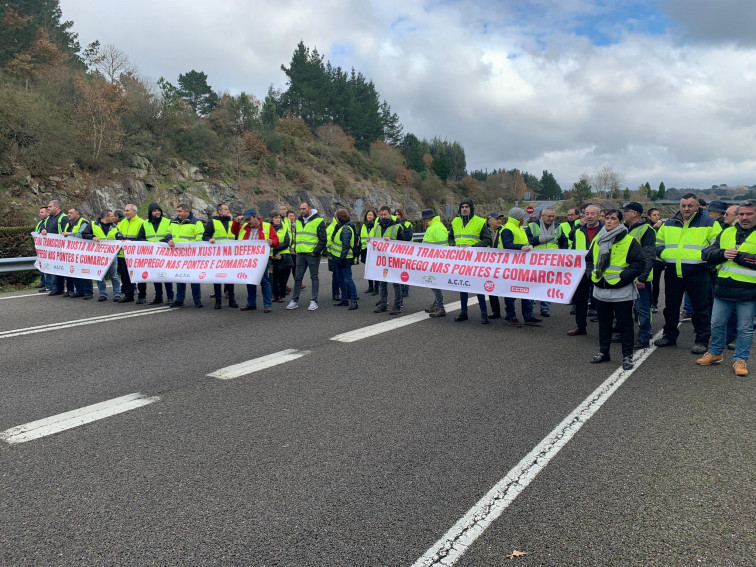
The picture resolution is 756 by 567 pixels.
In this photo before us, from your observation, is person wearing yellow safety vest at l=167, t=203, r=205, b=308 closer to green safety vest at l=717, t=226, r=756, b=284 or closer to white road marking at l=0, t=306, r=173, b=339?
white road marking at l=0, t=306, r=173, b=339

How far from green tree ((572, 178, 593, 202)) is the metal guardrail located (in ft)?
338

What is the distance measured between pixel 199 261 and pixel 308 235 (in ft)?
7.06

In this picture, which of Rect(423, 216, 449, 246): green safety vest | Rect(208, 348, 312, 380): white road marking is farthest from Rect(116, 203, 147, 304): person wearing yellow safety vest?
Rect(423, 216, 449, 246): green safety vest

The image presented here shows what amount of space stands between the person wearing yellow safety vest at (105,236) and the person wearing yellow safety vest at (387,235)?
5374mm

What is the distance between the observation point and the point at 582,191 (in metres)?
106

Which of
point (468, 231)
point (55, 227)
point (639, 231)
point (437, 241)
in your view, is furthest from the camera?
point (55, 227)

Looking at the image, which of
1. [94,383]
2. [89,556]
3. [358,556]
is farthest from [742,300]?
[94,383]

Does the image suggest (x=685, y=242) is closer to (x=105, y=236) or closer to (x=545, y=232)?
(x=545, y=232)

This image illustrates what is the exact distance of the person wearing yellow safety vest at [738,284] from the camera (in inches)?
254

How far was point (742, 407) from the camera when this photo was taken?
17.8 ft

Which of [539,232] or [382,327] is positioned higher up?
[539,232]

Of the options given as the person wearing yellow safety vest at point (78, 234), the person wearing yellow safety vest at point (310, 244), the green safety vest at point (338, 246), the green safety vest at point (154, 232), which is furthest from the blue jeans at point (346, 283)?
the person wearing yellow safety vest at point (78, 234)

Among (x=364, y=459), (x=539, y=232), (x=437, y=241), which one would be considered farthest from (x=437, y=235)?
(x=364, y=459)

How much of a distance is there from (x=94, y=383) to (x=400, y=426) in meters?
3.39
